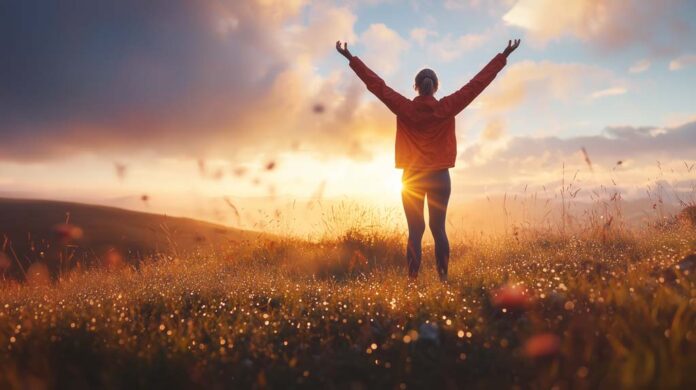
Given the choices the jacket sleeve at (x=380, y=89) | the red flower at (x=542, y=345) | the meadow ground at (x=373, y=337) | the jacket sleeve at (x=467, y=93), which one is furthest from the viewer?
the jacket sleeve at (x=380, y=89)

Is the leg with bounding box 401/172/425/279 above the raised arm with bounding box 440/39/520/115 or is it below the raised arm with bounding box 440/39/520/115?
below

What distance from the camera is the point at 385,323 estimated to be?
13.3 feet

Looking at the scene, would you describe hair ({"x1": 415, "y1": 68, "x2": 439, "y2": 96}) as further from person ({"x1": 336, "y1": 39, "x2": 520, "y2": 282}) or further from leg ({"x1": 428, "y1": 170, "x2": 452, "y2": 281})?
leg ({"x1": 428, "y1": 170, "x2": 452, "y2": 281})

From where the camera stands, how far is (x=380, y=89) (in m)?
6.40

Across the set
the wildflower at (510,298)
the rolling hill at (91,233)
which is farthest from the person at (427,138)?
the rolling hill at (91,233)

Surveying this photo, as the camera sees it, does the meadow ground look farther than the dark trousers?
No

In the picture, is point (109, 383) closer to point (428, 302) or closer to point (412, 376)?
point (412, 376)

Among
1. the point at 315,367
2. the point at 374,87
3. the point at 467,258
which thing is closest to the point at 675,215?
the point at 467,258

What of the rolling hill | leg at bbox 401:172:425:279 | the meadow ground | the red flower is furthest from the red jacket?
the rolling hill

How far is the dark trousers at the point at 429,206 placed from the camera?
6414mm

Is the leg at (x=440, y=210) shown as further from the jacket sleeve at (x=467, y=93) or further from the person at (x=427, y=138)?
the jacket sleeve at (x=467, y=93)

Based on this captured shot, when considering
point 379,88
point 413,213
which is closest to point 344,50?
point 379,88

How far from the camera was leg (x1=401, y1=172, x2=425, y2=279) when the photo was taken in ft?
21.4

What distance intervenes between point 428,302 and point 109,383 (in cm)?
272
